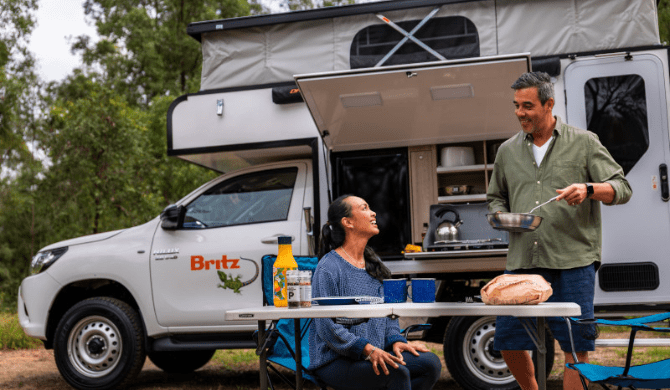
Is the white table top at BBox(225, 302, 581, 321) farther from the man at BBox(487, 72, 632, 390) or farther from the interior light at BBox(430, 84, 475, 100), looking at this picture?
the interior light at BBox(430, 84, 475, 100)

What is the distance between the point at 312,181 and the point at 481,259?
1.54m

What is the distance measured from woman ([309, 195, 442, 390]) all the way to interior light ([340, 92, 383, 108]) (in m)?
1.79

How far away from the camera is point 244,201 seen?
5.87m

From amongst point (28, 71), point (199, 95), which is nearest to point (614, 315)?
point (199, 95)

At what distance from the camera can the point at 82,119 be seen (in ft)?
38.9

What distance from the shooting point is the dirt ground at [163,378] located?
6.17 m

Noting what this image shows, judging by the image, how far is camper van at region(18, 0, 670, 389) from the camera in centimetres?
496

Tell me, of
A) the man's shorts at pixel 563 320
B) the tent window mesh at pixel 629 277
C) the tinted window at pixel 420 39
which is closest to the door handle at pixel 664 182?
the tent window mesh at pixel 629 277

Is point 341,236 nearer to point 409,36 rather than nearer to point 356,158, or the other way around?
point 356,158

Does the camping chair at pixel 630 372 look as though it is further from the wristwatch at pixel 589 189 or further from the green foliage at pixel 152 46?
the green foliage at pixel 152 46

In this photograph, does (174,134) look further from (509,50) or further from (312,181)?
(509,50)

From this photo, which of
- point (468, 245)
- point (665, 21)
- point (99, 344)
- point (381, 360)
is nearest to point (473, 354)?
point (468, 245)

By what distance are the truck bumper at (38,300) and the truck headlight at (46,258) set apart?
0.08 meters

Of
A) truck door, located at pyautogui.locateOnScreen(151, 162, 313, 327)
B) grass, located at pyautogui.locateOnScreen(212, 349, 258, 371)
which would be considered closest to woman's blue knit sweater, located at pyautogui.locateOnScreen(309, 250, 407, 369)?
truck door, located at pyautogui.locateOnScreen(151, 162, 313, 327)
